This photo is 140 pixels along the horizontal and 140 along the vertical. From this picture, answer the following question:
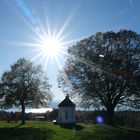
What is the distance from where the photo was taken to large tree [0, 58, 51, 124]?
68750 mm

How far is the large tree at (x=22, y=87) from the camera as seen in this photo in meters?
68.8

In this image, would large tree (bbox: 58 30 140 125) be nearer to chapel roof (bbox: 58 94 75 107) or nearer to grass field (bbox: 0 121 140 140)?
chapel roof (bbox: 58 94 75 107)

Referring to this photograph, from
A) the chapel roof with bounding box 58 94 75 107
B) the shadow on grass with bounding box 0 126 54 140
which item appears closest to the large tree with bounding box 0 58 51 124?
the chapel roof with bounding box 58 94 75 107

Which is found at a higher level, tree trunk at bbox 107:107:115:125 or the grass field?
tree trunk at bbox 107:107:115:125

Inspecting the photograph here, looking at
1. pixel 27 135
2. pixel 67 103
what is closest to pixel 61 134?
pixel 27 135

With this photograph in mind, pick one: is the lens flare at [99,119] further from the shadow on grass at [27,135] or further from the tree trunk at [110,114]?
the shadow on grass at [27,135]

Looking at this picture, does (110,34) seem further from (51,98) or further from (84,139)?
(84,139)

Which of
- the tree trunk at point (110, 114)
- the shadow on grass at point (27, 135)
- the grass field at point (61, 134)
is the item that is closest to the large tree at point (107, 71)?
the tree trunk at point (110, 114)

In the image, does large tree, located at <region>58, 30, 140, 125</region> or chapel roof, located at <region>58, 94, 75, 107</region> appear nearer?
large tree, located at <region>58, 30, 140, 125</region>

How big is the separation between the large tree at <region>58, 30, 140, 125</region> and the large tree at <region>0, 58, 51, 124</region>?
9393 millimetres

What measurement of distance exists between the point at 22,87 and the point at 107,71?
18.2 m

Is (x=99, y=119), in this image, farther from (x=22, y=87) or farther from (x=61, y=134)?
(x=61, y=134)

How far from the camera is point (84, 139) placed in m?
32.2

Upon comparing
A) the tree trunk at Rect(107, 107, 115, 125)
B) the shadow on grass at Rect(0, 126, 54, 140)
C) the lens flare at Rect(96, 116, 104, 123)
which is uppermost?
the lens flare at Rect(96, 116, 104, 123)
